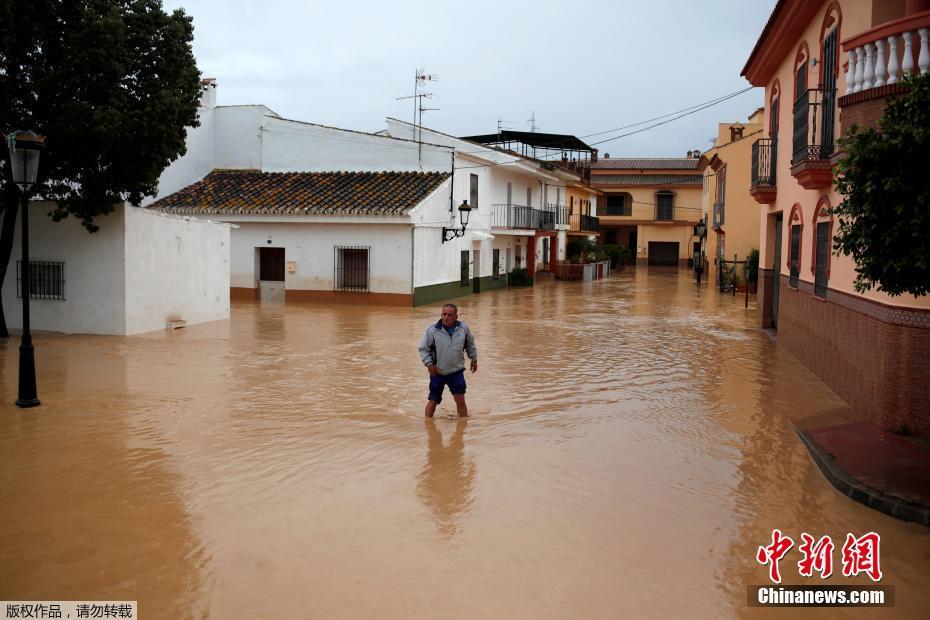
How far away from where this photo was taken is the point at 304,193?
1029 inches

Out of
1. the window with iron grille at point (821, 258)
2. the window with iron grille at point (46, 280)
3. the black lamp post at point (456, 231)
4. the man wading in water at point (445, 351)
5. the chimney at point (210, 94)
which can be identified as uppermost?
the chimney at point (210, 94)

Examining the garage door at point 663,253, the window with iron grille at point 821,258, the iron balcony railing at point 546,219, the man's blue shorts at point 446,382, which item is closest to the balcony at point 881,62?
the window with iron grille at point 821,258

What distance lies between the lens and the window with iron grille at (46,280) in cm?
1644

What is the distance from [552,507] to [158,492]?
11.1 ft

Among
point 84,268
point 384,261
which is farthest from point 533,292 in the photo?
point 84,268

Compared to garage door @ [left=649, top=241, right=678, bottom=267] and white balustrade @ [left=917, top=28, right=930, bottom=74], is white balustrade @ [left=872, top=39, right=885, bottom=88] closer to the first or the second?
white balustrade @ [left=917, top=28, right=930, bottom=74]

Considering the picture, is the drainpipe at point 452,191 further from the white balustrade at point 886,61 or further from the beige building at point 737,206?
the white balustrade at point 886,61

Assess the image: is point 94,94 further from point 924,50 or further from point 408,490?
point 924,50

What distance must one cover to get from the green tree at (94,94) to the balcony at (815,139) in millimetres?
11132

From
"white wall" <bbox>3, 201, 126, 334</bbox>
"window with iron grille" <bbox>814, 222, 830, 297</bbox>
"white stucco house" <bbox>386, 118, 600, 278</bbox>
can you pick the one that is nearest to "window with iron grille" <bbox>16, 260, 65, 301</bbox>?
"white wall" <bbox>3, 201, 126, 334</bbox>

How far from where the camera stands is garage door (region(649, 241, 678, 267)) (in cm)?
5966

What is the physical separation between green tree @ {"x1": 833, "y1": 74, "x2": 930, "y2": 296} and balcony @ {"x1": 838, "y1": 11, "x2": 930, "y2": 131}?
6.43ft

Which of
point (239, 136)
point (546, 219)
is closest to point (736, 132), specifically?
point (546, 219)

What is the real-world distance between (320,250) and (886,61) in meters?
Answer: 18.9
